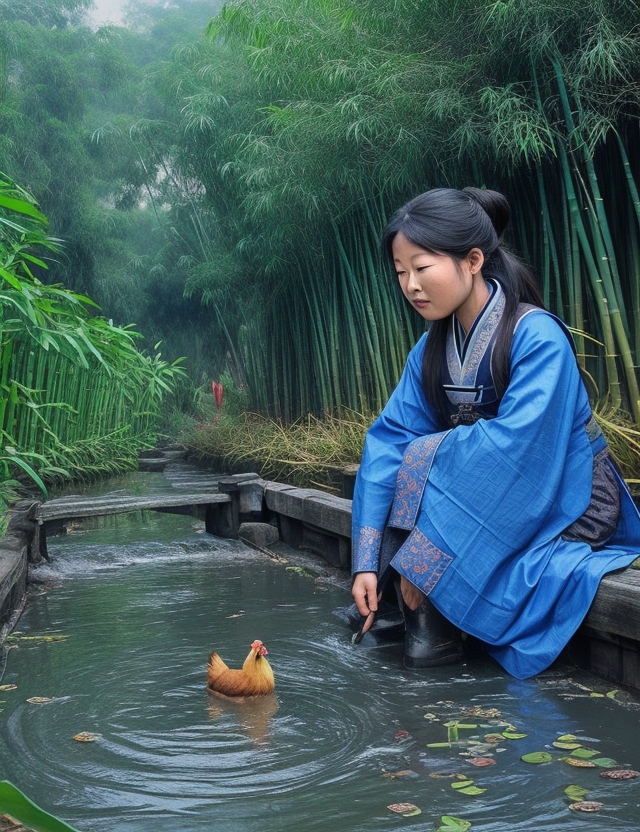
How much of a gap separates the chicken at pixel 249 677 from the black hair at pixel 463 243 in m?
1.11

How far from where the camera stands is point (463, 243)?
Answer: 2938 millimetres

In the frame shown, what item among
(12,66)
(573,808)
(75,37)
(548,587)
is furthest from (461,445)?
(75,37)

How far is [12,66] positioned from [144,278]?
4198 mm

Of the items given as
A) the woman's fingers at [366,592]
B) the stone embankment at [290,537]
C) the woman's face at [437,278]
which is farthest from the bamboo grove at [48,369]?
the woman's fingers at [366,592]

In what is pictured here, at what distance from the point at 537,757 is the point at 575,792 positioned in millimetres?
216

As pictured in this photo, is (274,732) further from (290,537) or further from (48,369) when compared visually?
(48,369)

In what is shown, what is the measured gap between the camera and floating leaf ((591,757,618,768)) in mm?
2164

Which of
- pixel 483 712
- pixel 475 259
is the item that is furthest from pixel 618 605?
pixel 475 259

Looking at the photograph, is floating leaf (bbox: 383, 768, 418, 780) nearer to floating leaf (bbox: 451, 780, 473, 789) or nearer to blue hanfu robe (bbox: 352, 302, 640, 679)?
floating leaf (bbox: 451, 780, 473, 789)

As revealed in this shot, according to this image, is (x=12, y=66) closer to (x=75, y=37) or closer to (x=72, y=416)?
(x=75, y=37)

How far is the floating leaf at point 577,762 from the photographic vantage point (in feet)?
7.08

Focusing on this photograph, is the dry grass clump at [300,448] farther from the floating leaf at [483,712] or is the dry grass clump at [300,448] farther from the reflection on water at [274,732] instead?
the floating leaf at [483,712]

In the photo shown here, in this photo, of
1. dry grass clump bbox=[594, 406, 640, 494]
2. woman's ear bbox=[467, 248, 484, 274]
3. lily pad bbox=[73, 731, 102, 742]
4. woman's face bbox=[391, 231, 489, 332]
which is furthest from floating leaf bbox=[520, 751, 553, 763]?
dry grass clump bbox=[594, 406, 640, 494]

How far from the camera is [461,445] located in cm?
295
